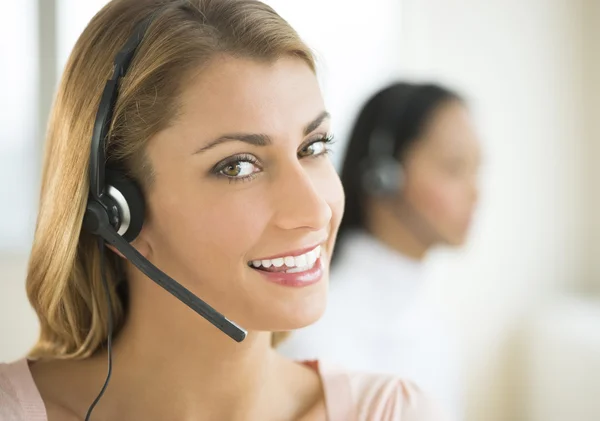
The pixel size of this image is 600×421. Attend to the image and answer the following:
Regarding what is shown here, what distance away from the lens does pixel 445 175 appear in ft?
6.39

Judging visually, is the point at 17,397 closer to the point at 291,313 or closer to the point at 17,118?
the point at 291,313

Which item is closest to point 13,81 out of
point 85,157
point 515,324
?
point 85,157

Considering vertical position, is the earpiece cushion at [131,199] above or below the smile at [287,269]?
above

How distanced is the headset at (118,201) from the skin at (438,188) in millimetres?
1111

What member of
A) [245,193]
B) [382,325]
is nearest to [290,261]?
[245,193]

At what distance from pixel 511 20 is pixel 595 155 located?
603 millimetres

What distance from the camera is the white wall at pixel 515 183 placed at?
8.93ft

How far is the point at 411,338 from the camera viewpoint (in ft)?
6.11

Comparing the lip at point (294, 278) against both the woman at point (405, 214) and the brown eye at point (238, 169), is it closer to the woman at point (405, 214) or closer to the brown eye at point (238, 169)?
the brown eye at point (238, 169)

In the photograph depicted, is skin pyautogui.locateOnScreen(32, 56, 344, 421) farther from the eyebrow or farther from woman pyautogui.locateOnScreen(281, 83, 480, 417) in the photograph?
woman pyautogui.locateOnScreen(281, 83, 480, 417)

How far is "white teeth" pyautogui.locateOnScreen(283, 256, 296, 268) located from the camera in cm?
95

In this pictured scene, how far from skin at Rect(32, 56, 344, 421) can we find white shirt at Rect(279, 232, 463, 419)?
0.65 metres

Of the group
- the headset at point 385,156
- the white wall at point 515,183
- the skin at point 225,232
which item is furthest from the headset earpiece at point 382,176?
the skin at point 225,232

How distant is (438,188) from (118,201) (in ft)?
3.78
